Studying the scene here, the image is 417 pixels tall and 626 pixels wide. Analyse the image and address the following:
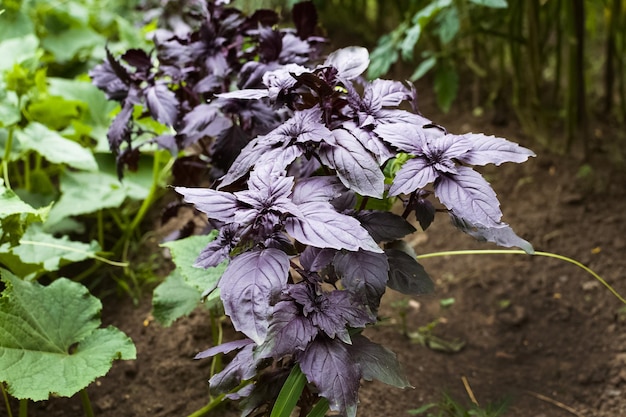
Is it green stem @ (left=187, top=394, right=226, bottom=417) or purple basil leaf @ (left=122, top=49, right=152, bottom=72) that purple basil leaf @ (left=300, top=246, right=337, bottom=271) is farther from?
purple basil leaf @ (left=122, top=49, right=152, bottom=72)

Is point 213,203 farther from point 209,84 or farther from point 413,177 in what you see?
point 209,84

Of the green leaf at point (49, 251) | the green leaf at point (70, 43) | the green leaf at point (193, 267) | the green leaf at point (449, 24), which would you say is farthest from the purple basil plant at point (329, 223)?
the green leaf at point (70, 43)

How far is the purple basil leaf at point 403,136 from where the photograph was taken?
0.99 meters

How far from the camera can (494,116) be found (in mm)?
2381

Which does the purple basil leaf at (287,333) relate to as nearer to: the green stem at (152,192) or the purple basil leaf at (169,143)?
the purple basil leaf at (169,143)

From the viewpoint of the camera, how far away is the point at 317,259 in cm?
98

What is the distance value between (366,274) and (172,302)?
0.67 m

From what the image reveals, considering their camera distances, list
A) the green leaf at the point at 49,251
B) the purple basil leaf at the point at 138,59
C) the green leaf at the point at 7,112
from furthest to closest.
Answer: the green leaf at the point at 7,112, the green leaf at the point at 49,251, the purple basil leaf at the point at 138,59

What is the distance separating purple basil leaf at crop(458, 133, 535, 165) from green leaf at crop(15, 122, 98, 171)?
1189mm

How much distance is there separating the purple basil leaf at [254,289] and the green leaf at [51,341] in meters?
0.48

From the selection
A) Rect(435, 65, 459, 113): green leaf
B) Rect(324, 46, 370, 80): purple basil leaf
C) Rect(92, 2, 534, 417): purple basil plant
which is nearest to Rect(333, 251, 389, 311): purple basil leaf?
Rect(92, 2, 534, 417): purple basil plant

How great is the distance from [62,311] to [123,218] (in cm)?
75

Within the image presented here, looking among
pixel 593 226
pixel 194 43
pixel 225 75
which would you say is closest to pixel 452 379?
pixel 593 226

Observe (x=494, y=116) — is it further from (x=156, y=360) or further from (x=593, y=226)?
(x=156, y=360)
